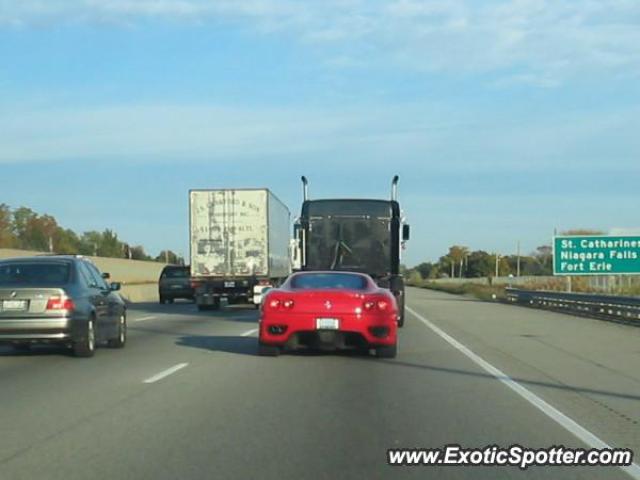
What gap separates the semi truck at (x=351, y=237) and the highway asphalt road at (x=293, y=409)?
22.9 feet

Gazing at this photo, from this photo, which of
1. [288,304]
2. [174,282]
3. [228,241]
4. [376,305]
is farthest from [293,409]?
[174,282]

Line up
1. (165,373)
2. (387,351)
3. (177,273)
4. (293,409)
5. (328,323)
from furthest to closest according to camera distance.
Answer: (177,273), (387,351), (328,323), (165,373), (293,409)

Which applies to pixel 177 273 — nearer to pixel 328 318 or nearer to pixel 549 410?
pixel 328 318

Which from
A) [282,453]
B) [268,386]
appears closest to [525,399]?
[268,386]

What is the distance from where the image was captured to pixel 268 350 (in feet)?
55.1

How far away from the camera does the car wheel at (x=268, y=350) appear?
1664 centimetres

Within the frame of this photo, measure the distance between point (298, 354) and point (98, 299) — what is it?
3609 mm

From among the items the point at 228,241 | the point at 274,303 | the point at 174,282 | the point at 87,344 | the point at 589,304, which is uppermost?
the point at 228,241

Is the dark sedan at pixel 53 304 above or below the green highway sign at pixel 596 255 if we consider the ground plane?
below

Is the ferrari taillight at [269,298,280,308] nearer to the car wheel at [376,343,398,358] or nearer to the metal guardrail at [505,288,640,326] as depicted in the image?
the car wheel at [376,343,398,358]

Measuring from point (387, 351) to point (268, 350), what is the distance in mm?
1980

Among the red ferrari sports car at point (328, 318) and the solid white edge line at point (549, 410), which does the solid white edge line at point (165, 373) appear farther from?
the solid white edge line at point (549, 410)

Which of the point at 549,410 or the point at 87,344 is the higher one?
the point at 87,344

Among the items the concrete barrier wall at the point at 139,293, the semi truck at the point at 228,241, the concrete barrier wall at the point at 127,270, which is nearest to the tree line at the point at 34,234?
the concrete barrier wall at the point at 127,270
